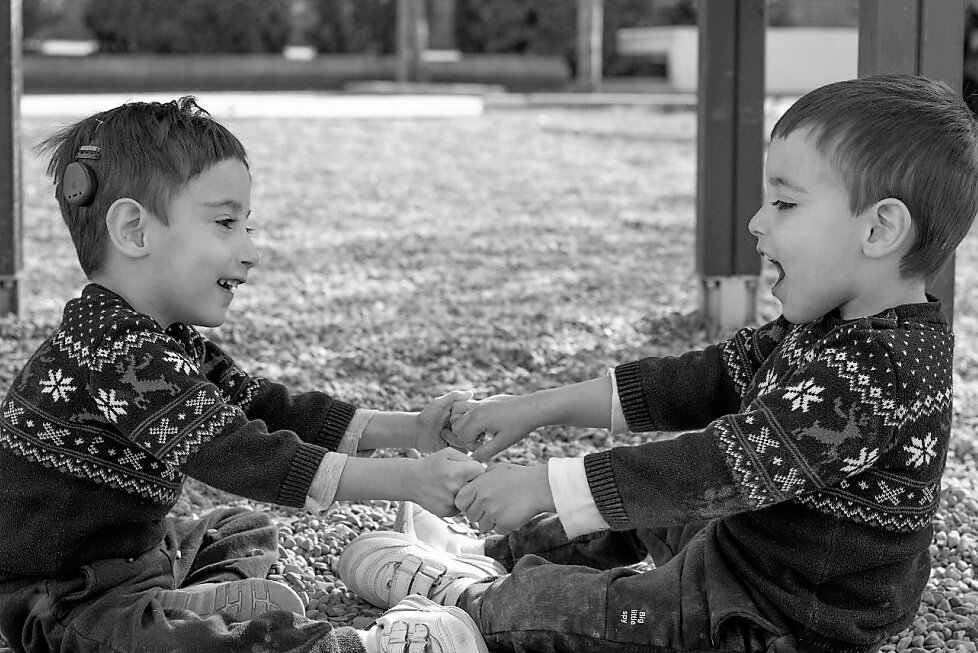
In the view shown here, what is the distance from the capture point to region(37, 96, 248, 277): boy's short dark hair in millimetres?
2176

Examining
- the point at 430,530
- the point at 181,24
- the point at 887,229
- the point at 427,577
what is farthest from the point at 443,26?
the point at 887,229

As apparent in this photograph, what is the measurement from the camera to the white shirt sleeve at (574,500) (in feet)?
6.55

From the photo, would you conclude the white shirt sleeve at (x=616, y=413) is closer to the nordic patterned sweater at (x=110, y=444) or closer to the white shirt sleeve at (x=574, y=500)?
the white shirt sleeve at (x=574, y=500)

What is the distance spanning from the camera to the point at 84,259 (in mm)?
2232

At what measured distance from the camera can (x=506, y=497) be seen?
2025 mm

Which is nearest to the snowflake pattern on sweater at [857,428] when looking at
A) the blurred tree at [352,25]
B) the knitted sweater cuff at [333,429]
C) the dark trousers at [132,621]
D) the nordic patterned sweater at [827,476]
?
the nordic patterned sweater at [827,476]

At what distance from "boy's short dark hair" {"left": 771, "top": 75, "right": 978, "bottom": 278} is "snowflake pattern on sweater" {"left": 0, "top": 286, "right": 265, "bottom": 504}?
3.42 ft

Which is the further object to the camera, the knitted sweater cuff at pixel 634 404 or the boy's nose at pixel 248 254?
the knitted sweater cuff at pixel 634 404

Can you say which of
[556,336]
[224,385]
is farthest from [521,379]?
[224,385]

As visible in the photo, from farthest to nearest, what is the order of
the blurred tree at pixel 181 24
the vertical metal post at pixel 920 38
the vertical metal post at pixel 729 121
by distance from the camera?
the blurred tree at pixel 181 24, the vertical metal post at pixel 729 121, the vertical metal post at pixel 920 38

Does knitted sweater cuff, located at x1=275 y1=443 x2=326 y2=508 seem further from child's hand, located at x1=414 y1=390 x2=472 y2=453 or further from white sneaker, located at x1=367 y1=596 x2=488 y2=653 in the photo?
child's hand, located at x1=414 y1=390 x2=472 y2=453

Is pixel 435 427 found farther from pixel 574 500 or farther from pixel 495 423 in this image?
pixel 574 500

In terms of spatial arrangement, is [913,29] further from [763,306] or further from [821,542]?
[763,306]

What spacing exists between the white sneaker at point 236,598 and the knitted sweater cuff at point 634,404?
2.25 ft
